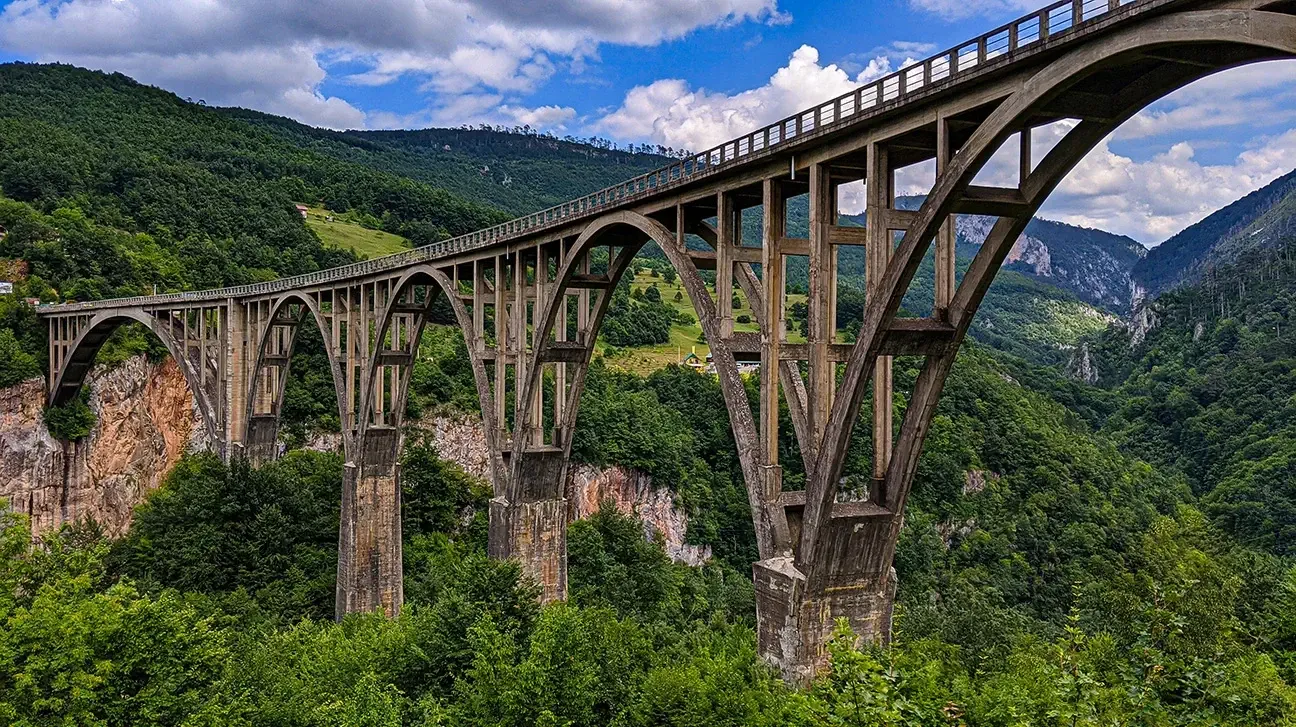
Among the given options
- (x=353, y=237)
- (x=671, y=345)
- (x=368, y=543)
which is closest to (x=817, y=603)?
(x=368, y=543)

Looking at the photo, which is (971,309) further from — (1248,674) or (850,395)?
(1248,674)

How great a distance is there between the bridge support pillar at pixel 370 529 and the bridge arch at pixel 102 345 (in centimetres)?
1152

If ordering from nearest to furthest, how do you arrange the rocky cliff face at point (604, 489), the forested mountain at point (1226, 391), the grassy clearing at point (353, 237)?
the rocky cliff face at point (604, 489) → the forested mountain at point (1226, 391) → the grassy clearing at point (353, 237)

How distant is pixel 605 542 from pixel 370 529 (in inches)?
561

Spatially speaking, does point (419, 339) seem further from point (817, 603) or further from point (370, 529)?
point (817, 603)

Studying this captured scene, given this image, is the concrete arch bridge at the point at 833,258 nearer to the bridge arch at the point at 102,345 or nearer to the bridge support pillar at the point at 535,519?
the bridge support pillar at the point at 535,519

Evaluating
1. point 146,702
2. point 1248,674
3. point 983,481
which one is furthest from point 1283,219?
point 146,702

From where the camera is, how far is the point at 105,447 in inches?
1959

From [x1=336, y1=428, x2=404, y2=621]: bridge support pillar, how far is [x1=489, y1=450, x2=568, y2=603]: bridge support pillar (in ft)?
30.0

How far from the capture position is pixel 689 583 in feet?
151

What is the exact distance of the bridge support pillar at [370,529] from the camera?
35.4 m

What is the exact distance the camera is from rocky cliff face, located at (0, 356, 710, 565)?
47.2 m

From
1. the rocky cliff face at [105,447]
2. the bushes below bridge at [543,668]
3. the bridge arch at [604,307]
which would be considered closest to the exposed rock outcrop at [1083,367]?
the bushes below bridge at [543,668]

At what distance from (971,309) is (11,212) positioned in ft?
207
